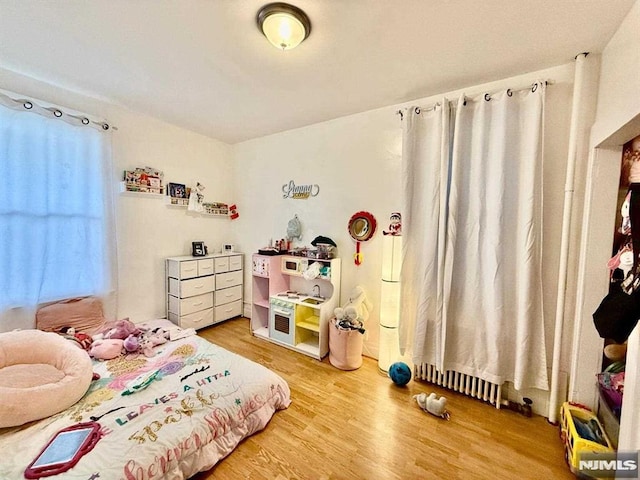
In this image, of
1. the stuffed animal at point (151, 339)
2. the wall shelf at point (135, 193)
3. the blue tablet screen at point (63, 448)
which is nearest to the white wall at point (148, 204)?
the wall shelf at point (135, 193)

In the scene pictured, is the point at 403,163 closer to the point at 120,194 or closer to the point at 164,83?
the point at 164,83

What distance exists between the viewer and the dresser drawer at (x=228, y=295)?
10.9 ft

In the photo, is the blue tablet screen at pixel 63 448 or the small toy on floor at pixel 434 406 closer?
the blue tablet screen at pixel 63 448

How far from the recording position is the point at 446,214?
2023 millimetres

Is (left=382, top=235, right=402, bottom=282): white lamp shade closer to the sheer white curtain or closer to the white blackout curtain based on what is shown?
the white blackout curtain

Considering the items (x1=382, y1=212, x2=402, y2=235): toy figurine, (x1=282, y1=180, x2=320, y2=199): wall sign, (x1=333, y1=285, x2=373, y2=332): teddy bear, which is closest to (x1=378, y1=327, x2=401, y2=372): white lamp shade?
(x1=333, y1=285, x2=373, y2=332): teddy bear

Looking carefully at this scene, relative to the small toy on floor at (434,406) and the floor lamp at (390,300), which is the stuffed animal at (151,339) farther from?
the small toy on floor at (434,406)

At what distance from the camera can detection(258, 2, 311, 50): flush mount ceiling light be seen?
131 cm

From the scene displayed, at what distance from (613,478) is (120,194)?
169 inches

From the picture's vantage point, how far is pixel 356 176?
2629mm

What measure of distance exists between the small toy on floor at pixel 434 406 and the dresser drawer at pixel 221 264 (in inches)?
104

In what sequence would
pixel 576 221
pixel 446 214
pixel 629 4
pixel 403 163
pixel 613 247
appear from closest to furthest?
pixel 629 4 → pixel 613 247 → pixel 576 221 → pixel 446 214 → pixel 403 163

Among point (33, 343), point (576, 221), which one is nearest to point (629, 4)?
point (576, 221)

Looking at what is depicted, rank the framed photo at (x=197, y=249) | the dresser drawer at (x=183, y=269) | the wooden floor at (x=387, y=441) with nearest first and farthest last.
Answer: the wooden floor at (x=387, y=441) → the dresser drawer at (x=183, y=269) → the framed photo at (x=197, y=249)
